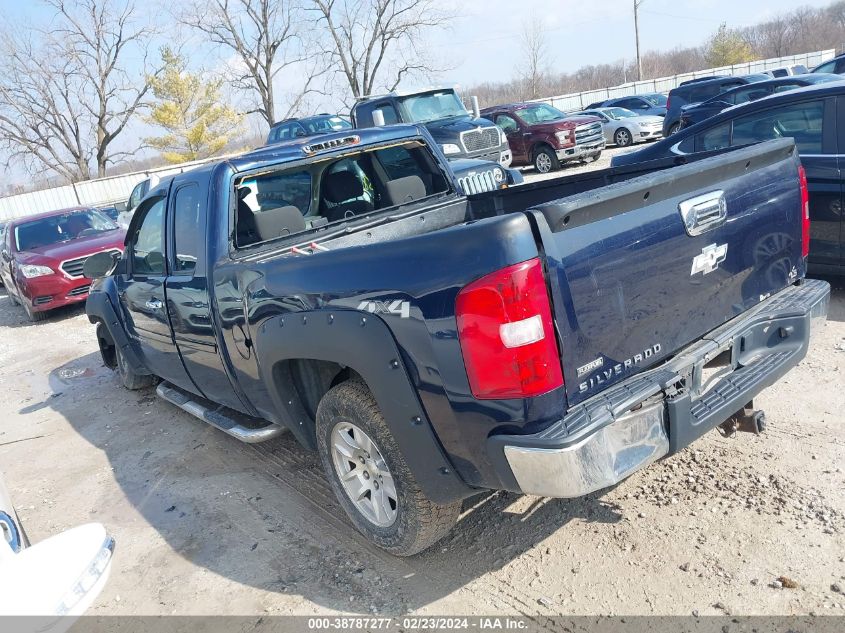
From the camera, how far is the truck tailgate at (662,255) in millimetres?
2432

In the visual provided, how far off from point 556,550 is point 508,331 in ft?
4.44

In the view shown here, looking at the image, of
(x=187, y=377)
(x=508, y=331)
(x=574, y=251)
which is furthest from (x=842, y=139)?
(x=187, y=377)

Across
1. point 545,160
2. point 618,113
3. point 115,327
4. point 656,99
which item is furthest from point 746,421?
point 656,99

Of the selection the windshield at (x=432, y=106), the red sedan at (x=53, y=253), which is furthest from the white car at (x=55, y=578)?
the windshield at (x=432, y=106)

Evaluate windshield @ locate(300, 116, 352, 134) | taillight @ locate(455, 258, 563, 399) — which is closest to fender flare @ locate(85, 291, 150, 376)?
taillight @ locate(455, 258, 563, 399)

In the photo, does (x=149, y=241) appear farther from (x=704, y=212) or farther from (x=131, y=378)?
(x=704, y=212)

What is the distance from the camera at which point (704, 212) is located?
2.85 m

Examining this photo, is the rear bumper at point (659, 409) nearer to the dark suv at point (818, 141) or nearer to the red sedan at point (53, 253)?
the dark suv at point (818, 141)

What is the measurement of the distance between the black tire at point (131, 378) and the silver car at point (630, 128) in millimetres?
17856

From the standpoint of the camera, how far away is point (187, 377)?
15.6 ft

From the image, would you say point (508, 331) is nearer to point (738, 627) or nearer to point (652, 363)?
point (652, 363)

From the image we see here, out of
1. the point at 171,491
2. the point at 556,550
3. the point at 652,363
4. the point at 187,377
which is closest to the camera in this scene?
the point at 652,363

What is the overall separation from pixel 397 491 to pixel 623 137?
2039 cm

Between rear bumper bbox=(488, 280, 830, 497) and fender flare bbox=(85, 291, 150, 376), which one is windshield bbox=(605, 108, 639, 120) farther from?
rear bumper bbox=(488, 280, 830, 497)
